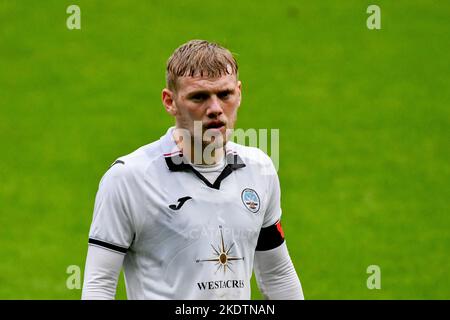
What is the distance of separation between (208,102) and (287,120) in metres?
9.48

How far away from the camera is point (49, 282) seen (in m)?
11.6

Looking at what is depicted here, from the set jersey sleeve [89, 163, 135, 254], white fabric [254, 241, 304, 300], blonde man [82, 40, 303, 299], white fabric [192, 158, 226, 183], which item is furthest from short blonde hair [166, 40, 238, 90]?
white fabric [254, 241, 304, 300]

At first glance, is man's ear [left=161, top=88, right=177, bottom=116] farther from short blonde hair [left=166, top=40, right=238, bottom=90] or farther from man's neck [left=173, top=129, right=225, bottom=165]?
man's neck [left=173, top=129, right=225, bottom=165]

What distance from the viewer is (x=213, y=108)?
529 centimetres

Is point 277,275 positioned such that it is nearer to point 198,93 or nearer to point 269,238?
point 269,238

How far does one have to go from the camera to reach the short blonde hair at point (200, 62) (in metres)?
5.32

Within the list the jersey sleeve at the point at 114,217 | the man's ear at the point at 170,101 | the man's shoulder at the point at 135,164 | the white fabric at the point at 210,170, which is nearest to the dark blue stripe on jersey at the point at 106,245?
the jersey sleeve at the point at 114,217

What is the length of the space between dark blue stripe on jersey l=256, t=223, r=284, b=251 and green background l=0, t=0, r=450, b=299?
17.1 ft

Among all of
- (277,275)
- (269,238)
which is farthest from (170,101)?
(277,275)

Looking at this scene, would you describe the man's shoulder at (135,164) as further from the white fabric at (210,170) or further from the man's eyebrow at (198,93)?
the man's eyebrow at (198,93)

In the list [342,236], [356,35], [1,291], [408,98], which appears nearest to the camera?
[1,291]
